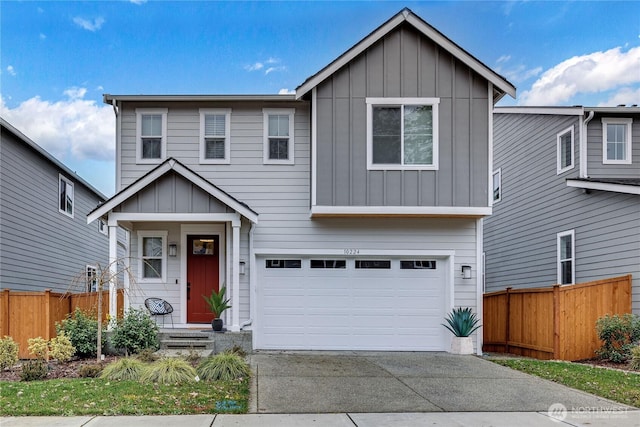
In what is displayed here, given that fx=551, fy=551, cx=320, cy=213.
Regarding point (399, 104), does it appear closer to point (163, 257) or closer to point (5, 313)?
point (163, 257)

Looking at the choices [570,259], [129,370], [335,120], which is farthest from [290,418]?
[570,259]

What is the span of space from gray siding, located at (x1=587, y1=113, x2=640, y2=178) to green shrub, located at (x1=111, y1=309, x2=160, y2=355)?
11165 mm

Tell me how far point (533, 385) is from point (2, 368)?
886cm

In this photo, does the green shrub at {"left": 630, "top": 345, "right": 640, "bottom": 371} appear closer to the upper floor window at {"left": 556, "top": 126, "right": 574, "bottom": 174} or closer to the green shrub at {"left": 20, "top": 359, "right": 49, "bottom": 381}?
the upper floor window at {"left": 556, "top": 126, "right": 574, "bottom": 174}

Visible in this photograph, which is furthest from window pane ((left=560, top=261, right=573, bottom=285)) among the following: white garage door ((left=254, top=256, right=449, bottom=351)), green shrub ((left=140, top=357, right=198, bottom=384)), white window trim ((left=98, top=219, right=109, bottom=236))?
white window trim ((left=98, top=219, right=109, bottom=236))

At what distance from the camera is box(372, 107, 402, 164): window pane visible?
12234 mm

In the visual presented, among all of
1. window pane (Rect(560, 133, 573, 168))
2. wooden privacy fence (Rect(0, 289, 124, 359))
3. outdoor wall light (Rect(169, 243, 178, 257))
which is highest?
window pane (Rect(560, 133, 573, 168))

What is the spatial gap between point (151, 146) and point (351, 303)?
595cm

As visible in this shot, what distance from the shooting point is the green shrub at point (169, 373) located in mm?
7988

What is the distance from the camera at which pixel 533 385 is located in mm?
8484

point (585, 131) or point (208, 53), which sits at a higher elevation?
point (208, 53)

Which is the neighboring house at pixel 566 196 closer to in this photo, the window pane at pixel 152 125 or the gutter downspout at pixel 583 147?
the gutter downspout at pixel 583 147

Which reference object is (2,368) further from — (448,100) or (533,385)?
(448,100)

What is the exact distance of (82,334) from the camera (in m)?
10.5
